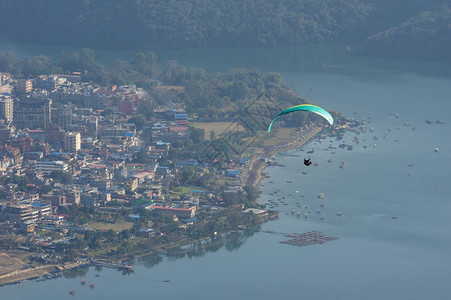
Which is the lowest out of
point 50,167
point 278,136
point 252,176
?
point 252,176

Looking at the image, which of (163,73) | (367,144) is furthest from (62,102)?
(367,144)

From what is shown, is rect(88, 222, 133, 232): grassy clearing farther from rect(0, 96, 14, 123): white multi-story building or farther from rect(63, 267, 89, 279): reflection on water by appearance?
rect(0, 96, 14, 123): white multi-story building

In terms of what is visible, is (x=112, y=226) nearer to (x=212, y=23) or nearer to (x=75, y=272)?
(x=75, y=272)

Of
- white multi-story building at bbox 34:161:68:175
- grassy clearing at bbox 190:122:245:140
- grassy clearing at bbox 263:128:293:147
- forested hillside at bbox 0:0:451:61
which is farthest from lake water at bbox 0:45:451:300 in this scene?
forested hillside at bbox 0:0:451:61

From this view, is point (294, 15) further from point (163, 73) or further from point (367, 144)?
point (367, 144)

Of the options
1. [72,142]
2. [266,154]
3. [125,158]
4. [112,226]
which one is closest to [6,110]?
[72,142]

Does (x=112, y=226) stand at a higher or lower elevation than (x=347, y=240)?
higher

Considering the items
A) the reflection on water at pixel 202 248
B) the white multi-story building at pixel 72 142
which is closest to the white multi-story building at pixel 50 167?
the white multi-story building at pixel 72 142
